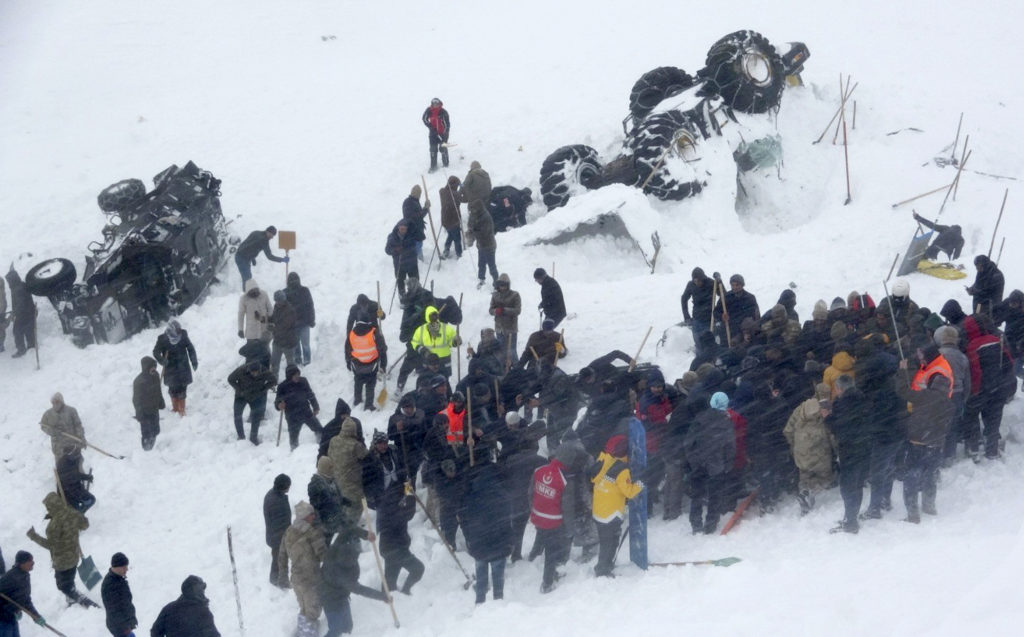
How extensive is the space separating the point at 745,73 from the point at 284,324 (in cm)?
922

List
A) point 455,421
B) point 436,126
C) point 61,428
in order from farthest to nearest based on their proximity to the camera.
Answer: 1. point 436,126
2. point 61,428
3. point 455,421

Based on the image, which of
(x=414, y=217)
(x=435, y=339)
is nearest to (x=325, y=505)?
(x=435, y=339)

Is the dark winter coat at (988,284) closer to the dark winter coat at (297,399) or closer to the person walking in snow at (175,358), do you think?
the dark winter coat at (297,399)

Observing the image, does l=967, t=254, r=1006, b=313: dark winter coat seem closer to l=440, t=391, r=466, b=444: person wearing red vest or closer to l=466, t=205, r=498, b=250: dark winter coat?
l=440, t=391, r=466, b=444: person wearing red vest

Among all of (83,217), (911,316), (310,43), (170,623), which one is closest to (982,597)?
Answer: (911,316)

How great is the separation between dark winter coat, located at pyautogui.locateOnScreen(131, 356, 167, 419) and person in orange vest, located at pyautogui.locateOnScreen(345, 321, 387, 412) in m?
2.35

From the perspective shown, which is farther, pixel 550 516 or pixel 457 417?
pixel 457 417

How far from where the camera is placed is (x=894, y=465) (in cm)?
914

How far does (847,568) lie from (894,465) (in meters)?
1.57

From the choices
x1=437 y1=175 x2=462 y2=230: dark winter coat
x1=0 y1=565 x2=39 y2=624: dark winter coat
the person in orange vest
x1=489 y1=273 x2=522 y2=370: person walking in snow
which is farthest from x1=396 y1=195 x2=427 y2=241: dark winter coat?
x1=0 y1=565 x2=39 y2=624: dark winter coat

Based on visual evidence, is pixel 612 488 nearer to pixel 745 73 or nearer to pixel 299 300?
pixel 299 300

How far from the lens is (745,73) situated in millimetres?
16812

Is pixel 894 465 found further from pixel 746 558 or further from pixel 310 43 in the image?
pixel 310 43

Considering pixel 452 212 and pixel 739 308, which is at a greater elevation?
pixel 452 212
